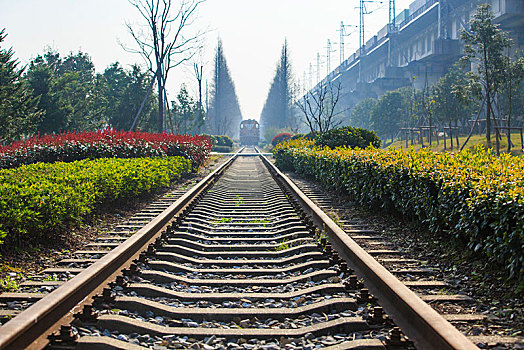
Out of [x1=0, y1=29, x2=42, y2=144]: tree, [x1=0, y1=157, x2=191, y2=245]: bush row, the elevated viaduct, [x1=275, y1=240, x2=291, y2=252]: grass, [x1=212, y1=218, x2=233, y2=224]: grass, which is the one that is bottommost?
[x1=275, y1=240, x2=291, y2=252]: grass

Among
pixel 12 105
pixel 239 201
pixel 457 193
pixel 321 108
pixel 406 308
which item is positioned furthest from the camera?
pixel 321 108

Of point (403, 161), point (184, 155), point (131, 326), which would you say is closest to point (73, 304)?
point (131, 326)

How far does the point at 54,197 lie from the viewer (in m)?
5.54

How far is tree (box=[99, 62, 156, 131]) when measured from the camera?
1416 inches

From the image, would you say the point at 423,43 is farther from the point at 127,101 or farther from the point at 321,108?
the point at 127,101

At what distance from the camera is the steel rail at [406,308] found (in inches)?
100.0

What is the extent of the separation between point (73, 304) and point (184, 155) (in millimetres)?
13784

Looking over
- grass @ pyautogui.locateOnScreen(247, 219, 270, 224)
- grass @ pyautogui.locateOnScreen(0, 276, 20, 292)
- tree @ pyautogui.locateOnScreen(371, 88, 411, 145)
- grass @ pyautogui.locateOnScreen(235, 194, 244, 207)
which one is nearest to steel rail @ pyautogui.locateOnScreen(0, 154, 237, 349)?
grass @ pyautogui.locateOnScreen(0, 276, 20, 292)

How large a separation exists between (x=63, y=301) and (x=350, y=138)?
13.8 m

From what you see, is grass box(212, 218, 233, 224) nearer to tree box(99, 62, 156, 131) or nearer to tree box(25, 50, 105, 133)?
tree box(25, 50, 105, 133)

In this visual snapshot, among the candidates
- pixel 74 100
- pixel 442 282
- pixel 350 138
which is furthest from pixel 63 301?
pixel 74 100

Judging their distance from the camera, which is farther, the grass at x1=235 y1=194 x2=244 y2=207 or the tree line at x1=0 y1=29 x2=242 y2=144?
the tree line at x1=0 y1=29 x2=242 y2=144

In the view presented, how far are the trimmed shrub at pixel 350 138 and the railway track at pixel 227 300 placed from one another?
10451mm

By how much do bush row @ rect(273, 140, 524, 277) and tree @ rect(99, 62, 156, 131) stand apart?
96.0 ft
